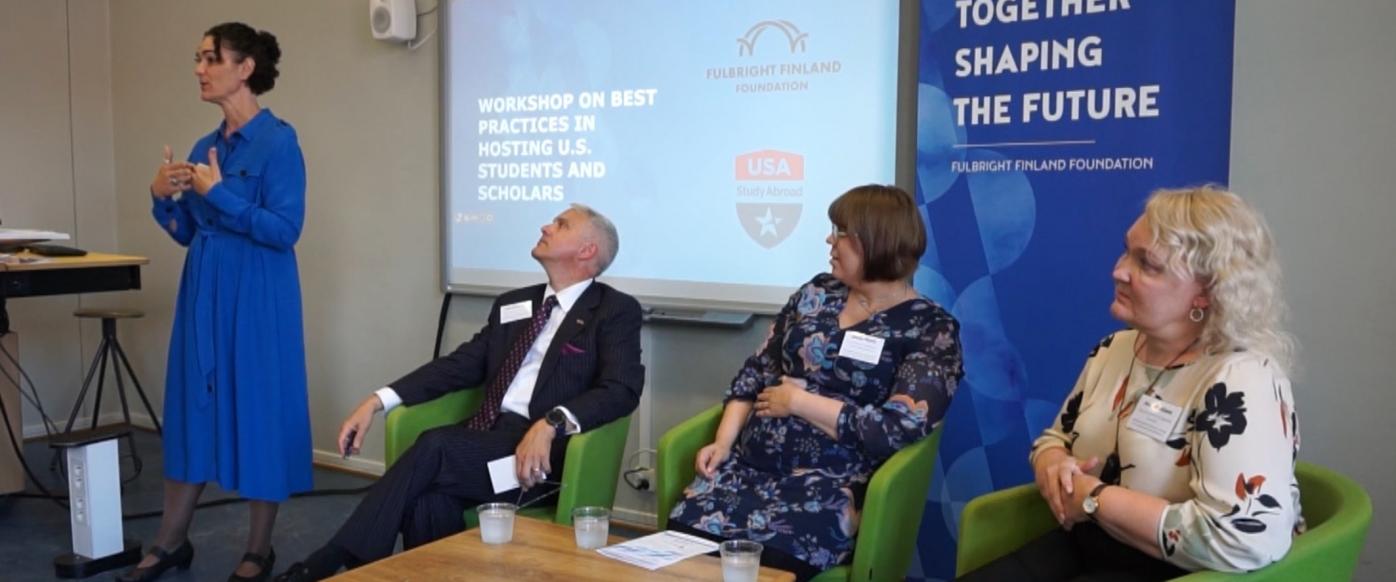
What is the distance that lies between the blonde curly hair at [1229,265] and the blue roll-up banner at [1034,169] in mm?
950

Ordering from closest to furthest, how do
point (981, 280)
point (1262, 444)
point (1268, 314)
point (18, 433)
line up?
point (1262, 444) → point (1268, 314) → point (981, 280) → point (18, 433)

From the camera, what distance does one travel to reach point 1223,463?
1.60 meters

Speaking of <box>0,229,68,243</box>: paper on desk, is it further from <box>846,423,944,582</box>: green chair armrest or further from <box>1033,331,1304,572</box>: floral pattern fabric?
<box>1033,331,1304,572</box>: floral pattern fabric

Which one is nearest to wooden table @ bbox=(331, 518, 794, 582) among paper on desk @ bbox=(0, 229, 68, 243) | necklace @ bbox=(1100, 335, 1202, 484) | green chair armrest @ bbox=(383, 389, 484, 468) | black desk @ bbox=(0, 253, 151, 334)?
necklace @ bbox=(1100, 335, 1202, 484)

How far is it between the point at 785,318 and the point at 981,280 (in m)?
0.67

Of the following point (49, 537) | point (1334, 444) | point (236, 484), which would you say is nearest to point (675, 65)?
point (236, 484)

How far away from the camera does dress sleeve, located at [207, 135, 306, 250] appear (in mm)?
2998

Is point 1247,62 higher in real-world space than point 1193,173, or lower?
higher

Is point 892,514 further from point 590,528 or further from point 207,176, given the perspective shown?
point 207,176

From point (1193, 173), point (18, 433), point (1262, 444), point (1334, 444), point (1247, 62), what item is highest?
point (1247, 62)

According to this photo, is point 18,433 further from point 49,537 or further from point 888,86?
point 888,86

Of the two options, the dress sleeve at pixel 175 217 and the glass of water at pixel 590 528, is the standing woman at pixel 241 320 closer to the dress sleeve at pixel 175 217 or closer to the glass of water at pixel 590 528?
the dress sleeve at pixel 175 217

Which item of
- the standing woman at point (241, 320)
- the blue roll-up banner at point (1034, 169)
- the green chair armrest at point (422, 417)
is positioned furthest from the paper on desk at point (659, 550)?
the standing woman at point (241, 320)

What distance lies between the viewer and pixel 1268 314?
5.62ft
